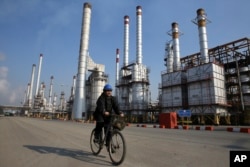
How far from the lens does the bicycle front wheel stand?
3783mm

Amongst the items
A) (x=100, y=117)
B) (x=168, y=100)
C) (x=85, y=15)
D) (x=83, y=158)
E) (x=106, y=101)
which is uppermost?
(x=85, y=15)

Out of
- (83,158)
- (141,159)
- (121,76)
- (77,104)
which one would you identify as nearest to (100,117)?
(83,158)

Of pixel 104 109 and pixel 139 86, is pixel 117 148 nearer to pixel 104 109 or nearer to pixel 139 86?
pixel 104 109

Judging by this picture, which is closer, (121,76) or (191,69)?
(191,69)

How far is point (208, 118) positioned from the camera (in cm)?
2877

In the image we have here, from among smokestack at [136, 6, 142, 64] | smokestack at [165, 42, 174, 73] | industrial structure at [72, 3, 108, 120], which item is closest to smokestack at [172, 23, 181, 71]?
smokestack at [165, 42, 174, 73]

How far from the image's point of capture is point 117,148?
3.97 meters

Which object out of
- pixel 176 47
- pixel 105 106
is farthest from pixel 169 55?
pixel 105 106

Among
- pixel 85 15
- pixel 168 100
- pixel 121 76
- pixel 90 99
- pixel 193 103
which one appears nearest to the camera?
pixel 193 103

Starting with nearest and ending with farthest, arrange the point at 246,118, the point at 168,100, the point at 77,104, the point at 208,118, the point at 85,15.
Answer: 1. the point at 246,118
2. the point at 208,118
3. the point at 168,100
4. the point at 77,104
5. the point at 85,15

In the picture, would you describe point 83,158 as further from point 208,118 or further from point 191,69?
point 191,69

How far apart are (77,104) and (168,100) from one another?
20.0 meters

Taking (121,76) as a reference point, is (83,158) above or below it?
below

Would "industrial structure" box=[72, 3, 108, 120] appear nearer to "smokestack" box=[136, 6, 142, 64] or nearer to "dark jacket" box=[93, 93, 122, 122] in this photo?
"smokestack" box=[136, 6, 142, 64]
